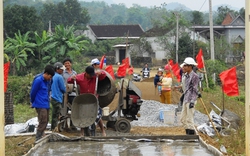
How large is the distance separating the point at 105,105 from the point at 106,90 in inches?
16.0

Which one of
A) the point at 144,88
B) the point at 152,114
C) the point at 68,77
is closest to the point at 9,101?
the point at 68,77

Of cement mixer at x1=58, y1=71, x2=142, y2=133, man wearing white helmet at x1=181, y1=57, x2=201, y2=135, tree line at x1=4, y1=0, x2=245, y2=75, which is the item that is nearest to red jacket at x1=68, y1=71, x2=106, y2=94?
cement mixer at x1=58, y1=71, x2=142, y2=133

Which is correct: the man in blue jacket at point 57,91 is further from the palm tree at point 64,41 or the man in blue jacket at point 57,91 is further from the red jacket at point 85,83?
the palm tree at point 64,41

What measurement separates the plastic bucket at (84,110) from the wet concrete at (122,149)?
1.11 m

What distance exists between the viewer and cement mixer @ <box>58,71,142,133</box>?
1145cm

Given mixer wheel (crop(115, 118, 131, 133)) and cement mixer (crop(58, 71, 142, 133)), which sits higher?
cement mixer (crop(58, 71, 142, 133))

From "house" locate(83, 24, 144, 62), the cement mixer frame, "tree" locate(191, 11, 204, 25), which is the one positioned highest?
"tree" locate(191, 11, 204, 25)

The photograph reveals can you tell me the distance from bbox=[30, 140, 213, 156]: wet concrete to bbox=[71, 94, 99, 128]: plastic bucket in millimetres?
1108

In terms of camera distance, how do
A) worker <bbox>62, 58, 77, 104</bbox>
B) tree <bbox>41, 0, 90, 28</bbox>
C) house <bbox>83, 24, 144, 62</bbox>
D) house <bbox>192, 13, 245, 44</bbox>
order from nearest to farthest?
worker <bbox>62, 58, 77, 104</bbox>
house <bbox>192, 13, 245, 44</bbox>
house <bbox>83, 24, 144, 62</bbox>
tree <bbox>41, 0, 90, 28</bbox>

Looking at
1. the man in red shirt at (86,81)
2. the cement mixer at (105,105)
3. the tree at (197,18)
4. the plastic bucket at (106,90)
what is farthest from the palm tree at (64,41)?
the tree at (197,18)

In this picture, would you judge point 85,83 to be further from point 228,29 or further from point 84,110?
point 228,29

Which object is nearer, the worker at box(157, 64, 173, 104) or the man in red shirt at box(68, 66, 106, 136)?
the man in red shirt at box(68, 66, 106, 136)

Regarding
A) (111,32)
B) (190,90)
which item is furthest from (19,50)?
(111,32)

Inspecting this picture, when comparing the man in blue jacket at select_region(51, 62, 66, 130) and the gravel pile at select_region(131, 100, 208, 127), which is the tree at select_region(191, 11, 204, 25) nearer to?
the gravel pile at select_region(131, 100, 208, 127)
